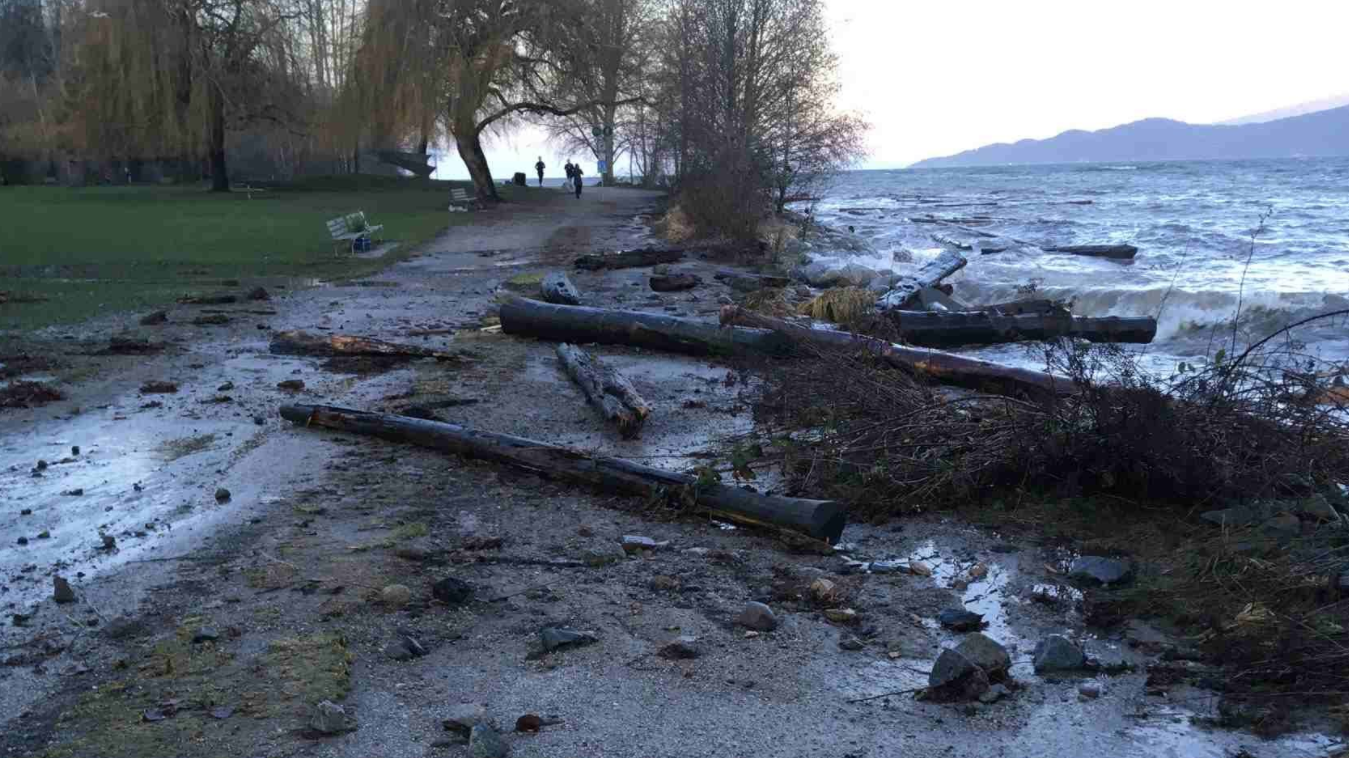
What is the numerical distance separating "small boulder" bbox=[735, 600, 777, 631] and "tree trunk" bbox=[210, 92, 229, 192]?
44020mm

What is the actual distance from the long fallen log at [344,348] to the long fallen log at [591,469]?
2.69 m

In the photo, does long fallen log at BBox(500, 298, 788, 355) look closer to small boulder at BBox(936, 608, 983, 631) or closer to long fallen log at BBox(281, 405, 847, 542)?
long fallen log at BBox(281, 405, 847, 542)

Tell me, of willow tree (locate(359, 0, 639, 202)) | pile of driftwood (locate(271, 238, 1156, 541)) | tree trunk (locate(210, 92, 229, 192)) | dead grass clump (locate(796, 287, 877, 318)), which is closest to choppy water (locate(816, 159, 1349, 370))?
pile of driftwood (locate(271, 238, 1156, 541))

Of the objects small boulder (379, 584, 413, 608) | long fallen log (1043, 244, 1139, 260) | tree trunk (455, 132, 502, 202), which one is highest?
tree trunk (455, 132, 502, 202)

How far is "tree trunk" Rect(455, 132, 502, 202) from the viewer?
39188 mm

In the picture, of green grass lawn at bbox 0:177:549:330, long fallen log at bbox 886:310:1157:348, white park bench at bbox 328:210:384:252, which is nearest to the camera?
long fallen log at bbox 886:310:1157:348

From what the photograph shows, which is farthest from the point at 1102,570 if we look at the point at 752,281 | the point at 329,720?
the point at 752,281

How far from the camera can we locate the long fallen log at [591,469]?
5.64 meters

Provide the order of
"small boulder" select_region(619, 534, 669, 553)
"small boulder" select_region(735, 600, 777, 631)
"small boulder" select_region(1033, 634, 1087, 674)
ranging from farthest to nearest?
"small boulder" select_region(619, 534, 669, 553), "small boulder" select_region(735, 600, 777, 631), "small boulder" select_region(1033, 634, 1087, 674)

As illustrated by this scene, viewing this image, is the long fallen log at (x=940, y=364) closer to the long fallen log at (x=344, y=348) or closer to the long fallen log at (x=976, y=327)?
the long fallen log at (x=976, y=327)

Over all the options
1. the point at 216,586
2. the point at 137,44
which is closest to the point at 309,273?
the point at 216,586

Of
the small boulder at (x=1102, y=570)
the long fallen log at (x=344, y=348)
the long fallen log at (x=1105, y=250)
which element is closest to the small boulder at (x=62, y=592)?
the small boulder at (x=1102, y=570)

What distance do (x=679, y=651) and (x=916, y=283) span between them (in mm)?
11646

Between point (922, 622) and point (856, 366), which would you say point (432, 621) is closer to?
point (922, 622)
